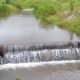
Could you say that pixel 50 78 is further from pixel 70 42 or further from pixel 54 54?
pixel 70 42

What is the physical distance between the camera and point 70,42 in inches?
933

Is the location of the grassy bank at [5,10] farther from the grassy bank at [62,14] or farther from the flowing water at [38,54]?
the flowing water at [38,54]

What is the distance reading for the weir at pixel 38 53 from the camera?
22.2 meters

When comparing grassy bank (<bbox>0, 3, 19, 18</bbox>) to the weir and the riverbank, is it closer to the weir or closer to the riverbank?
the weir

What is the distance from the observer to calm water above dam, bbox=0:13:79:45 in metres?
26.0

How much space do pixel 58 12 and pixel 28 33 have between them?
6335 millimetres

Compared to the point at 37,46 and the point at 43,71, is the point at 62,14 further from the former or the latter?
the point at 43,71

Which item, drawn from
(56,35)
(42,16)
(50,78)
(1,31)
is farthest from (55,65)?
(42,16)

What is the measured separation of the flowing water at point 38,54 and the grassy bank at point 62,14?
2.97ft


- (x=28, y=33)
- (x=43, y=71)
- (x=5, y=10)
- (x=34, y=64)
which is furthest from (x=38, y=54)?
(x=5, y=10)

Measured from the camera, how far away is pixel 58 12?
34062 mm

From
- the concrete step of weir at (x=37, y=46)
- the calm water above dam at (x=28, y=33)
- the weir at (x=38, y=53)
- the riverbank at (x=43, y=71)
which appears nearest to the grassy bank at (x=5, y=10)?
the calm water above dam at (x=28, y=33)

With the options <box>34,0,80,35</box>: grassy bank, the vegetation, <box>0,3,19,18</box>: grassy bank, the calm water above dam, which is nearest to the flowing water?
the calm water above dam

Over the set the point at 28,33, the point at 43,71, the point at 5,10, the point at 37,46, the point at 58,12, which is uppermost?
the point at 5,10
